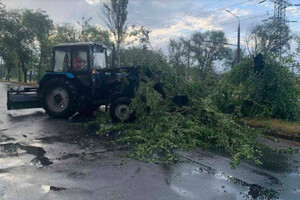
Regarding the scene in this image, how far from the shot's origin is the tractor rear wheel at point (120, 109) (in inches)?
410

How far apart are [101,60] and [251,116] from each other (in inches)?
251

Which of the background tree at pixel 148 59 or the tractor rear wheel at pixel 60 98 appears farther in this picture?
the tractor rear wheel at pixel 60 98

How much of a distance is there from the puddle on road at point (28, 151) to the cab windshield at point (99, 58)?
5.12 meters

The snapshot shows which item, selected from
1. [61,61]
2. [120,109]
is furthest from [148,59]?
[61,61]

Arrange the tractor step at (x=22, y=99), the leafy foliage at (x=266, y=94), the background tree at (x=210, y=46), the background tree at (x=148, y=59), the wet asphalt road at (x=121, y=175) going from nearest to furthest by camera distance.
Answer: the wet asphalt road at (x=121, y=175) < the background tree at (x=148, y=59) < the leafy foliage at (x=266, y=94) < the tractor step at (x=22, y=99) < the background tree at (x=210, y=46)

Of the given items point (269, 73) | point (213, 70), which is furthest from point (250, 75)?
point (213, 70)

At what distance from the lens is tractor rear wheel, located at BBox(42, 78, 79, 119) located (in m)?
11.6

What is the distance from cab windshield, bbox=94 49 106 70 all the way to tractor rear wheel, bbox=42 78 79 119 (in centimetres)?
126

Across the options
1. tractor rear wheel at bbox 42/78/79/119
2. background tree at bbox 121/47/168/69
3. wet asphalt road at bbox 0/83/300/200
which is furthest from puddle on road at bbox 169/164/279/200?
Answer: tractor rear wheel at bbox 42/78/79/119

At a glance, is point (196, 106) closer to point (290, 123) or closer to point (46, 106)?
point (290, 123)

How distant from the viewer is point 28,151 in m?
6.96

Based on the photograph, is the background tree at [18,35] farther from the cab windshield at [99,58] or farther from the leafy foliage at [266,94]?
the leafy foliage at [266,94]

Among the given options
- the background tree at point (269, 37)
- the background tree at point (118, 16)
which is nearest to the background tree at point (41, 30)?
the background tree at point (118, 16)

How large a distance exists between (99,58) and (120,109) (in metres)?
2.71
